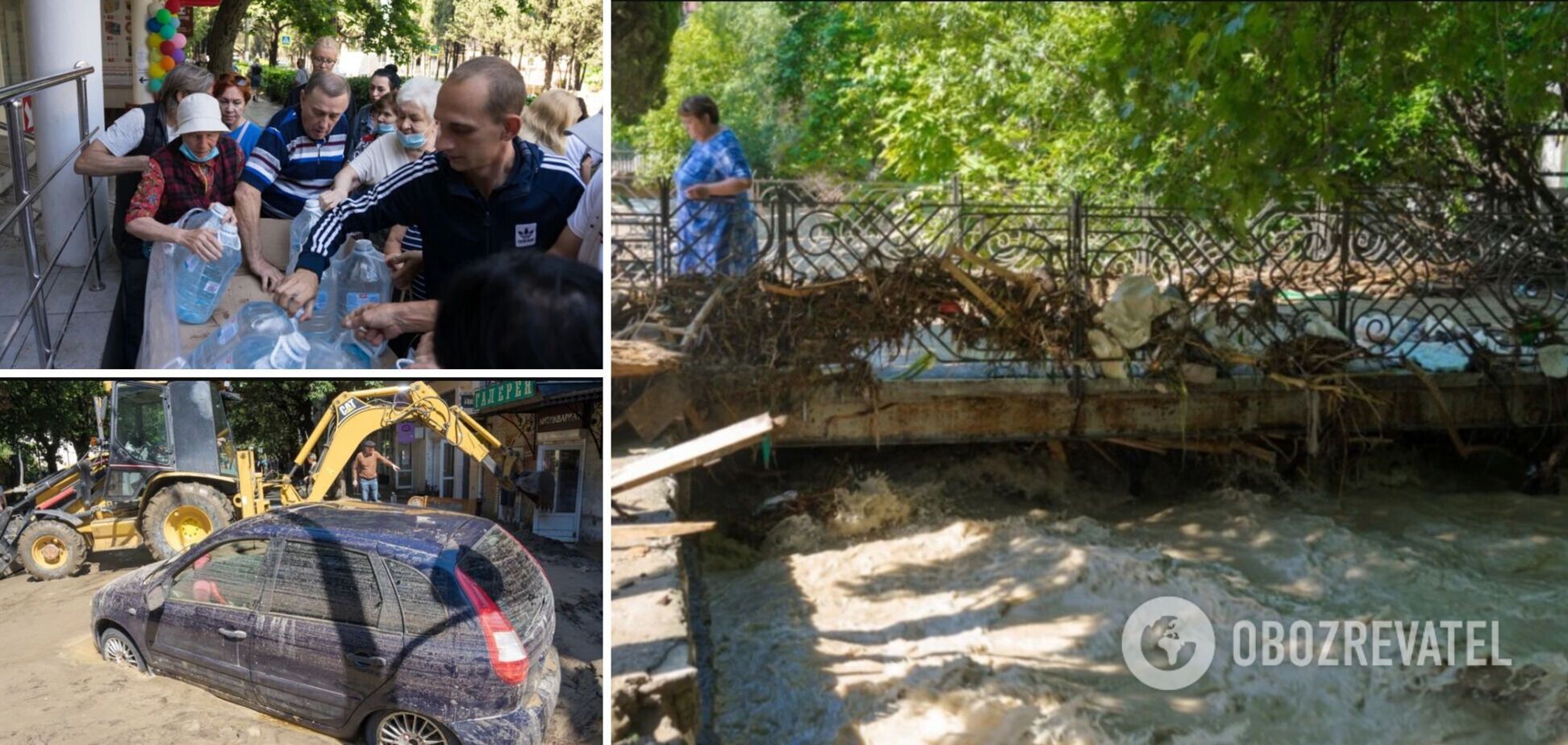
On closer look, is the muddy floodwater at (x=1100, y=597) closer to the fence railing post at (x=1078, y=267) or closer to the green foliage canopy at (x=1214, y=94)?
the fence railing post at (x=1078, y=267)

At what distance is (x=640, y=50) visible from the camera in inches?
358

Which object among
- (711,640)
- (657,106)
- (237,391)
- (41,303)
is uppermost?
(657,106)

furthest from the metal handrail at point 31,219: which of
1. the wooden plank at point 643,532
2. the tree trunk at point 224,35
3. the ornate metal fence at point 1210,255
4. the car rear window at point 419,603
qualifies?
the ornate metal fence at point 1210,255

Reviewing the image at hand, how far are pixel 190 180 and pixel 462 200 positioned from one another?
1.60 ft

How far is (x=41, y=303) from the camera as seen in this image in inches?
84.4

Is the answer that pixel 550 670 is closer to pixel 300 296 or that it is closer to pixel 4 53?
pixel 300 296

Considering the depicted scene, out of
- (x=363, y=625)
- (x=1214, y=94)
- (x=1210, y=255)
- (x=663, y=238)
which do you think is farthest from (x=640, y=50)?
(x=363, y=625)

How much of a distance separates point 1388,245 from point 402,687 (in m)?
7.54

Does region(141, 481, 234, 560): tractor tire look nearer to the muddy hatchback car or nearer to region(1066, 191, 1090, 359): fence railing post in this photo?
the muddy hatchback car

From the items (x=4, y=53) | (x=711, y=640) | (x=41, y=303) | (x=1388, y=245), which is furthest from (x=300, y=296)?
(x=1388, y=245)

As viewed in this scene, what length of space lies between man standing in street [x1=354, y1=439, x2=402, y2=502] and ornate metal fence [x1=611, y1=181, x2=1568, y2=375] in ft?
17.5

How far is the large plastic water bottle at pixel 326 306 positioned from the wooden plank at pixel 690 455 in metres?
3.89

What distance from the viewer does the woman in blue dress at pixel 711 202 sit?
7203 mm

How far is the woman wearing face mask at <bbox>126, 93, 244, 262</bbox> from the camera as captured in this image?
82.5 inches
